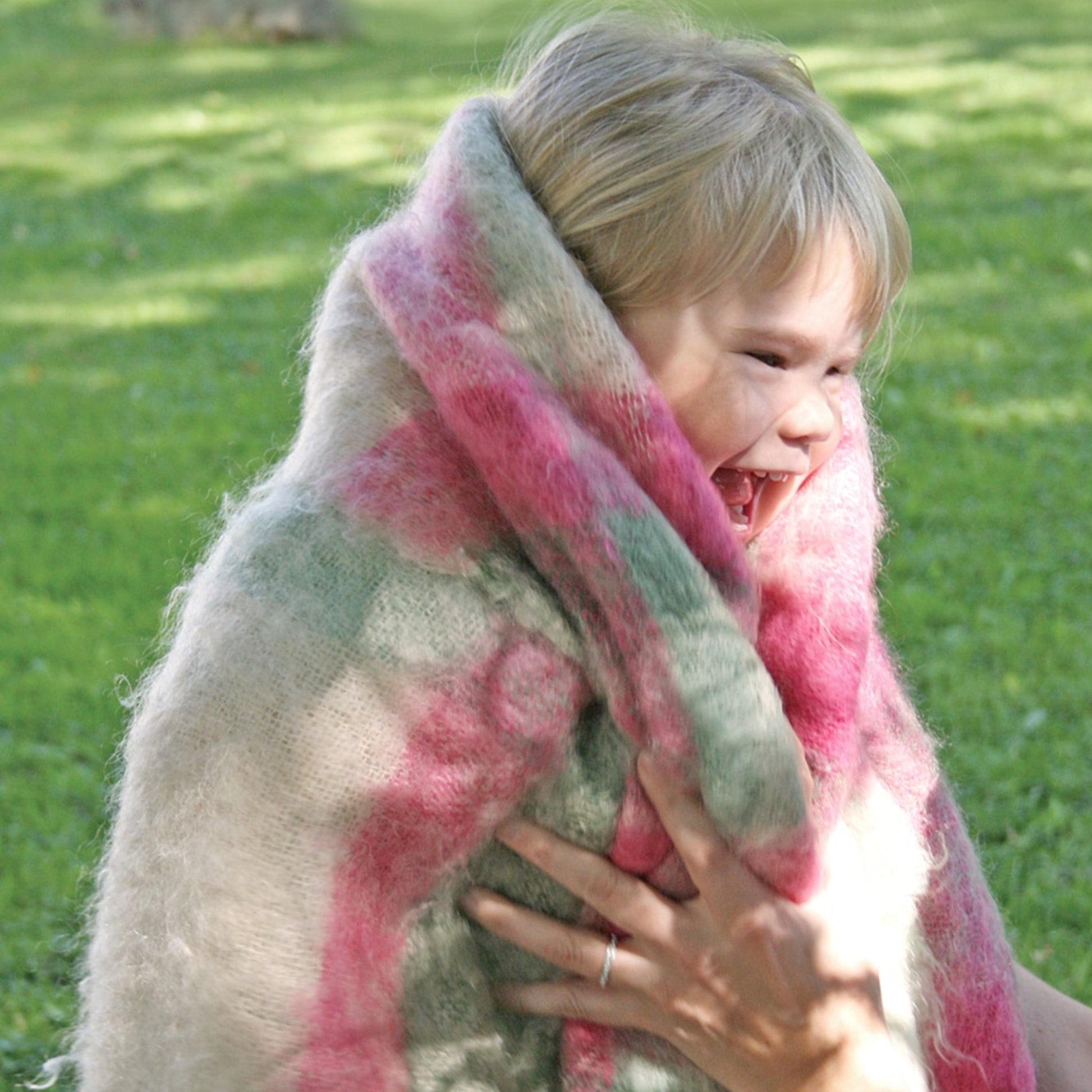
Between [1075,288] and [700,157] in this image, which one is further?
[1075,288]

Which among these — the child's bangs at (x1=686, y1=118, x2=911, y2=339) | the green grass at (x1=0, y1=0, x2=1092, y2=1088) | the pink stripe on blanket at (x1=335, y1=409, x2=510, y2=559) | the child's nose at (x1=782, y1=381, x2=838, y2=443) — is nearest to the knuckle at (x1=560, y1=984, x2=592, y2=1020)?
the pink stripe on blanket at (x1=335, y1=409, x2=510, y2=559)

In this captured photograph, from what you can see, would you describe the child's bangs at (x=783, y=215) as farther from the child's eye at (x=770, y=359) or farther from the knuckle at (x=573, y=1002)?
the knuckle at (x=573, y=1002)

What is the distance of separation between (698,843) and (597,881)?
0.12 metres

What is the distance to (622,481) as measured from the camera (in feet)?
5.47

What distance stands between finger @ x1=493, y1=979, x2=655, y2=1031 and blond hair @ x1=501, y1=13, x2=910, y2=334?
0.80 m

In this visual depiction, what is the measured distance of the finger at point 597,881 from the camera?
5.62 feet

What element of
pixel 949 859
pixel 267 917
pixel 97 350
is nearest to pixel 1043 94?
pixel 97 350

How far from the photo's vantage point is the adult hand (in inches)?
68.4

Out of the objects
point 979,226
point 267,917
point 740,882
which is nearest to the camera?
point 267,917

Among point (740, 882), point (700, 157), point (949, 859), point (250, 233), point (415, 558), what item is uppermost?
point (700, 157)

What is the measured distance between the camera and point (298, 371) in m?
5.96

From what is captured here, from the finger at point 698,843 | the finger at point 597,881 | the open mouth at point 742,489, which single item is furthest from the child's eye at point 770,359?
the finger at point 597,881

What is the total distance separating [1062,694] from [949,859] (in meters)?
2.32

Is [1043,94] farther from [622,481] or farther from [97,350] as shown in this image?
[622,481]
